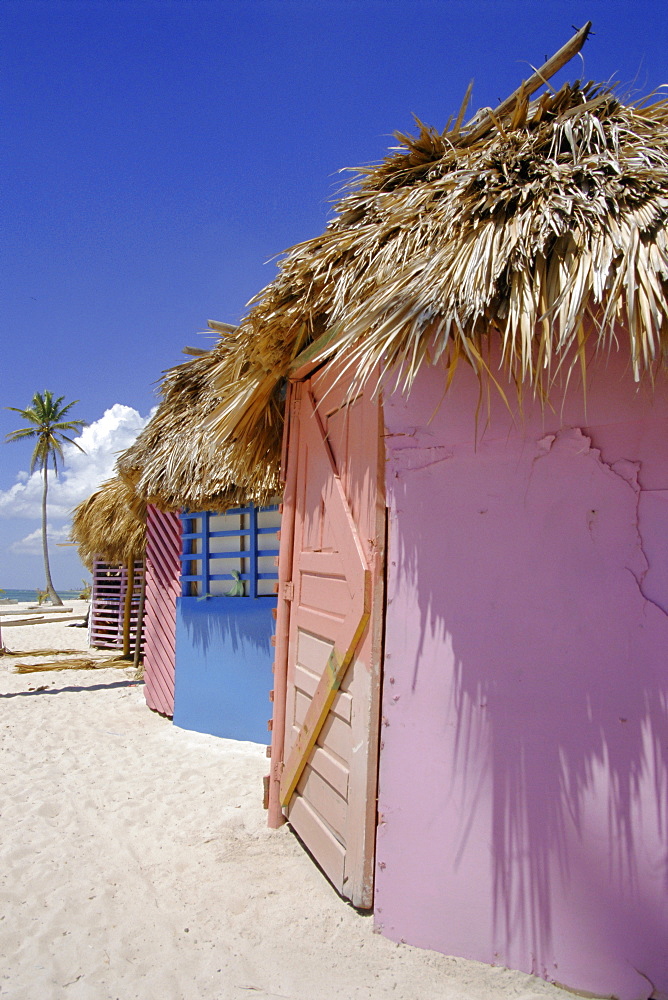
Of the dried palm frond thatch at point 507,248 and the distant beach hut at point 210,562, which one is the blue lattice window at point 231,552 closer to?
the distant beach hut at point 210,562

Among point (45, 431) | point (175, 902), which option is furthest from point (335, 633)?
point (45, 431)

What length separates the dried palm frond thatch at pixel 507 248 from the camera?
7.01 ft

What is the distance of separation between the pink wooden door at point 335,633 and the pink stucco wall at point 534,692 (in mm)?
128

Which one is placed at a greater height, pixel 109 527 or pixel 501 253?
pixel 501 253

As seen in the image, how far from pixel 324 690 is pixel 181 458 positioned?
3818mm

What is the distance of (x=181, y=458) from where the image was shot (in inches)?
251

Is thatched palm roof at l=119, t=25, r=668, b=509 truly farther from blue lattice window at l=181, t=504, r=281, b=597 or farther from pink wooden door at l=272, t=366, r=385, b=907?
blue lattice window at l=181, t=504, r=281, b=597

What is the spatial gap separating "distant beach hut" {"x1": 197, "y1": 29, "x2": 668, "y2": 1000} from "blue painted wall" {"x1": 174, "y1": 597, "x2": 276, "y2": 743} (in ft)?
9.00

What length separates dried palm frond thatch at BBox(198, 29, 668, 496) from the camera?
2.14 meters

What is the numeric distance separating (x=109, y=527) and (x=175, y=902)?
8.52 m

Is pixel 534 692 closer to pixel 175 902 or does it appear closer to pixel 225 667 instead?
pixel 175 902

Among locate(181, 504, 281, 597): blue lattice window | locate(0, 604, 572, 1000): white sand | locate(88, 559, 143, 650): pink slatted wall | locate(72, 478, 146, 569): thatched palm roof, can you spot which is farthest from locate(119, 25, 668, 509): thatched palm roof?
locate(88, 559, 143, 650): pink slatted wall

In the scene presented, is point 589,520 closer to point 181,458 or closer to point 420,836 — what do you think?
point 420,836

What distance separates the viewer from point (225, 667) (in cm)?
605
